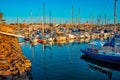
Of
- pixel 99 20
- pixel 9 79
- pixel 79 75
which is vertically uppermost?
pixel 99 20

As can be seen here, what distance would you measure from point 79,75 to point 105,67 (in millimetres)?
6120

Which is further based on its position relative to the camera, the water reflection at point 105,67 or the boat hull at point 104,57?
the boat hull at point 104,57

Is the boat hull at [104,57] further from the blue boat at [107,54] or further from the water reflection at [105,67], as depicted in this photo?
the water reflection at [105,67]

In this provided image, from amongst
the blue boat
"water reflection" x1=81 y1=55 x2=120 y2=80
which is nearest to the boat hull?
the blue boat

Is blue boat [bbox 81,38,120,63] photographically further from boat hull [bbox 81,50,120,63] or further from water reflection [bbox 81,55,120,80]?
water reflection [bbox 81,55,120,80]

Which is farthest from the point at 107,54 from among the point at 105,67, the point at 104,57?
the point at 105,67

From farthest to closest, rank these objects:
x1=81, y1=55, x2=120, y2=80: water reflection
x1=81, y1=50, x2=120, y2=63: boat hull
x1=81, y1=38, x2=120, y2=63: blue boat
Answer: x1=81, y1=38, x2=120, y2=63: blue boat < x1=81, y1=50, x2=120, y2=63: boat hull < x1=81, y1=55, x2=120, y2=80: water reflection

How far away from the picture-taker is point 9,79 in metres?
14.2

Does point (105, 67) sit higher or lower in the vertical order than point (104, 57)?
lower

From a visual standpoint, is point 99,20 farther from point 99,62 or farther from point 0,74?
point 0,74

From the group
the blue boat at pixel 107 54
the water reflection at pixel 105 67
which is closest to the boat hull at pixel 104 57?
the blue boat at pixel 107 54

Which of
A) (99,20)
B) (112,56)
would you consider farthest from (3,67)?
(99,20)

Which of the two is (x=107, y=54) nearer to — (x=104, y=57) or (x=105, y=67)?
(x=104, y=57)

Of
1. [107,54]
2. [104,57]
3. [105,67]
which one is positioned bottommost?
[105,67]
